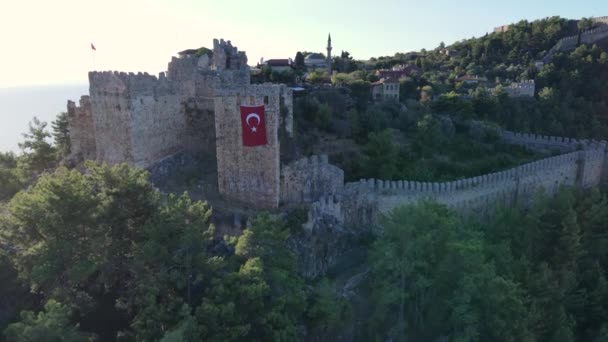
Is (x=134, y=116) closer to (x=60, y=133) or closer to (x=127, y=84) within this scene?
(x=127, y=84)

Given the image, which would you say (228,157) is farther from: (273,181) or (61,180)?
(61,180)

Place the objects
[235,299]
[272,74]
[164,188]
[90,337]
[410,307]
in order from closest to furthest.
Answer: [90,337]
[235,299]
[410,307]
[164,188]
[272,74]

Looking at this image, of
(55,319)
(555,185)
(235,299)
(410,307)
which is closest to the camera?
(55,319)

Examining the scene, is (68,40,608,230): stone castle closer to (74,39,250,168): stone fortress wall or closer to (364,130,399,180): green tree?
(74,39,250,168): stone fortress wall

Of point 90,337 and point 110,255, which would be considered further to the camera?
point 110,255

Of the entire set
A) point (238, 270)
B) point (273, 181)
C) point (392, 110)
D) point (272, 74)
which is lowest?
point (238, 270)

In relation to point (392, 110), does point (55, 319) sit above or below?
below

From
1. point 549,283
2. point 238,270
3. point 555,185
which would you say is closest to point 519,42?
point 555,185
